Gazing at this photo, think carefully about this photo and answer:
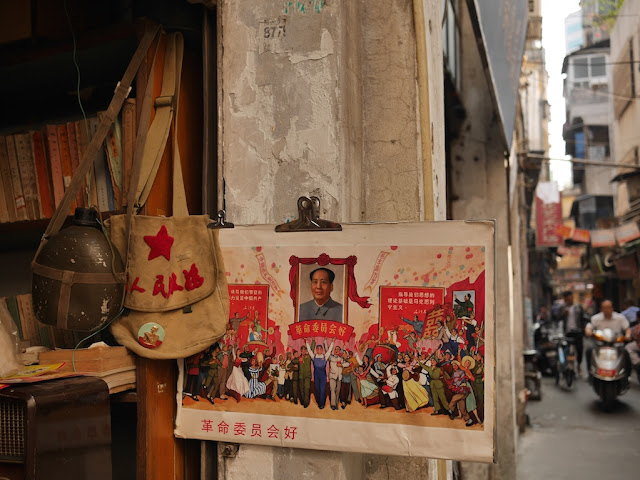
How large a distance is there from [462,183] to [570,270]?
56038mm

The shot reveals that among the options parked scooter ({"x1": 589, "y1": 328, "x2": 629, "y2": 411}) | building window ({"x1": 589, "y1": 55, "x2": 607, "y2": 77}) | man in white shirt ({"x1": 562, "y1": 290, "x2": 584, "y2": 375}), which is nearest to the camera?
parked scooter ({"x1": 589, "y1": 328, "x2": 629, "y2": 411})

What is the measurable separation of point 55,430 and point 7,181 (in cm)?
131

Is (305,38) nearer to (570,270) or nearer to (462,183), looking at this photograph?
(462,183)

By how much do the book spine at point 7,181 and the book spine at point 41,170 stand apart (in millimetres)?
148

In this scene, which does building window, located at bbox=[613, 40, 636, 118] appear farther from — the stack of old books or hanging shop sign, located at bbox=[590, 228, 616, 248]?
the stack of old books

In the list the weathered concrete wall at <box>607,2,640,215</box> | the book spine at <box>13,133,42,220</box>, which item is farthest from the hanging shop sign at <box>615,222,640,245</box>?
the book spine at <box>13,133,42,220</box>

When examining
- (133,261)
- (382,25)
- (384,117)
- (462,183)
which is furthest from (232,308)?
(462,183)

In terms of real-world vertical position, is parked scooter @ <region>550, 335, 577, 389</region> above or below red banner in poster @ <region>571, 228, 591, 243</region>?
below

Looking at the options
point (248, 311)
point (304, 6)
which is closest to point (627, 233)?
point (304, 6)

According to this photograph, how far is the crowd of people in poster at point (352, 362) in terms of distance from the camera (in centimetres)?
175

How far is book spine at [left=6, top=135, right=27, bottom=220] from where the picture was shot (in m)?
2.46

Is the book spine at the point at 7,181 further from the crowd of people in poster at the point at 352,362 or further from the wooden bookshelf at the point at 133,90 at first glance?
the crowd of people in poster at the point at 352,362

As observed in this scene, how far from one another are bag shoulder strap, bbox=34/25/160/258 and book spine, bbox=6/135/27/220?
1.71 feet

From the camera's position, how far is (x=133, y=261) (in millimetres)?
1971
